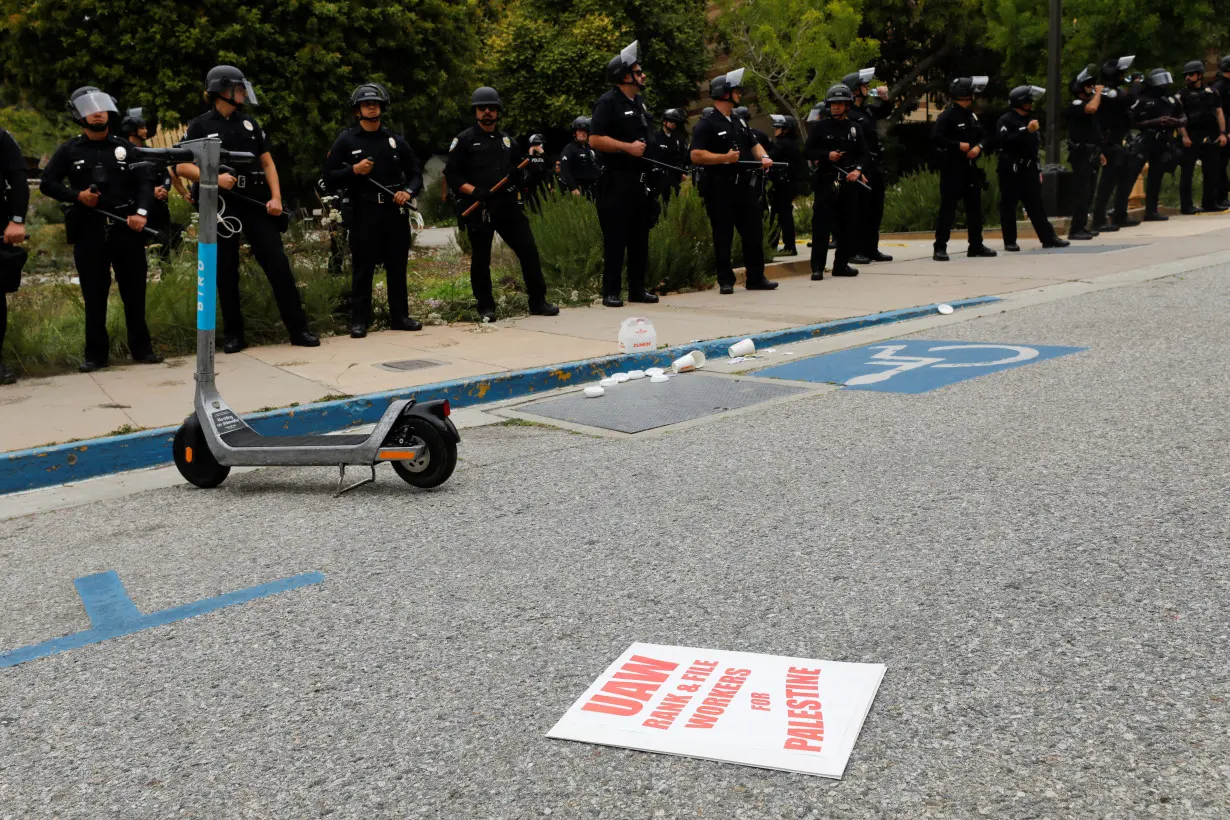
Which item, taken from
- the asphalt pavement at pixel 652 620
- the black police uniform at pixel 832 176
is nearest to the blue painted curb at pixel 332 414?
the asphalt pavement at pixel 652 620

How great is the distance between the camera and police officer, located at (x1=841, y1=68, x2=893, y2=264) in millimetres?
14570

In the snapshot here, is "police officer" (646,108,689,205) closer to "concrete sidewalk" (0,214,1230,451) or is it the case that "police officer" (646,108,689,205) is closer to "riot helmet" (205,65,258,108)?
"concrete sidewalk" (0,214,1230,451)

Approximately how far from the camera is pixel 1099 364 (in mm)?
7484

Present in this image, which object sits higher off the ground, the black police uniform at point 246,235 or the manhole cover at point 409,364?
the black police uniform at point 246,235

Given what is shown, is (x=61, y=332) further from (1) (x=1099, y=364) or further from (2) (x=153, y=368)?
(1) (x=1099, y=364)

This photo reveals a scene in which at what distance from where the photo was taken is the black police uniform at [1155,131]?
59.6 feet

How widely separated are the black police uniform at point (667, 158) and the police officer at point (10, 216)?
18.4ft

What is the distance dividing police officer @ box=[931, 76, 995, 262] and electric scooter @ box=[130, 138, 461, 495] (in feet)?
34.2

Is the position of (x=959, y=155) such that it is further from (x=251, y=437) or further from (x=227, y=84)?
(x=251, y=437)

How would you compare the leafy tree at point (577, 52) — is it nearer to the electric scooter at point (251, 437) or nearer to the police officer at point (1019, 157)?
the police officer at point (1019, 157)

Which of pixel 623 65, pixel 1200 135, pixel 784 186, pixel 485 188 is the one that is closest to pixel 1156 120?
pixel 1200 135

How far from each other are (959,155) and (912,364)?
7200mm

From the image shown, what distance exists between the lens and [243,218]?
898 centimetres

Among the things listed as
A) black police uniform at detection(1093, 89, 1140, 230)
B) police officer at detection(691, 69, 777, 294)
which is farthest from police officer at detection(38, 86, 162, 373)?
black police uniform at detection(1093, 89, 1140, 230)
